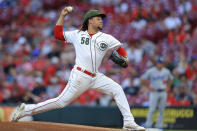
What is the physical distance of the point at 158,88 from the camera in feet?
39.2

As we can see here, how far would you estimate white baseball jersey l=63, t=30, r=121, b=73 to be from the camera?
6492 millimetres

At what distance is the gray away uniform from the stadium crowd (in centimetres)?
115

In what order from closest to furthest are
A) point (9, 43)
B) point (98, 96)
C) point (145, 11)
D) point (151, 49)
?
point (98, 96) < point (151, 49) < point (145, 11) < point (9, 43)

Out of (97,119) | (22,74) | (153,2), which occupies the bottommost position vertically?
(97,119)

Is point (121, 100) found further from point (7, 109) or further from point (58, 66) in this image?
point (58, 66)

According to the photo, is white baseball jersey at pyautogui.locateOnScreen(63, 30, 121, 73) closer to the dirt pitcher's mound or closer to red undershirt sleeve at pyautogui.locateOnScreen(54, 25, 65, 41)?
red undershirt sleeve at pyautogui.locateOnScreen(54, 25, 65, 41)

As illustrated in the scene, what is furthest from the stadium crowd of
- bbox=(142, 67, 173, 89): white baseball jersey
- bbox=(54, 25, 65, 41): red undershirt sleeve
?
bbox=(54, 25, 65, 41): red undershirt sleeve

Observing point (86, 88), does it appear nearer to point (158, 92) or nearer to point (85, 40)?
point (85, 40)

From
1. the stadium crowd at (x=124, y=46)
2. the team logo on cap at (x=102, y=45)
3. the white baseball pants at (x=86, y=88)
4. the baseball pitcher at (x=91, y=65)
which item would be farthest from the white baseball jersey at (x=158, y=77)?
the team logo on cap at (x=102, y=45)

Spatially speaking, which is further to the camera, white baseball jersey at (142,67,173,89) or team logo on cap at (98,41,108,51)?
white baseball jersey at (142,67,173,89)

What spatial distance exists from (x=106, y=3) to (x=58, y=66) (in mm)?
3369

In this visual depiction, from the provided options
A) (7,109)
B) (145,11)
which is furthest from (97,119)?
(145,11)

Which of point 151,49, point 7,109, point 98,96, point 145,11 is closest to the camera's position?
point 7,109

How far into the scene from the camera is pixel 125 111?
6.49 metres
